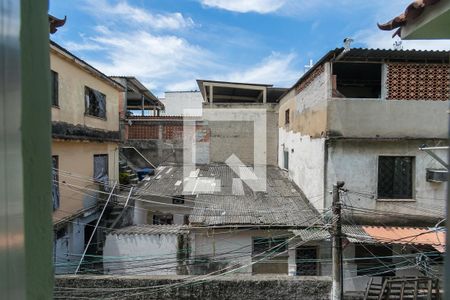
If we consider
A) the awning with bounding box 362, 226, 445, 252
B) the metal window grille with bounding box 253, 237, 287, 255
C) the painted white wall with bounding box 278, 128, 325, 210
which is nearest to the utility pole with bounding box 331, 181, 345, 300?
the awning with bounding box 362, 226, 445, 252

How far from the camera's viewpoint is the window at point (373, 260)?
8.58m

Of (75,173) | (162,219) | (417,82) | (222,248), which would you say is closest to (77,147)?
(75,173)

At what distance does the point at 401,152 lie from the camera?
8586 mm

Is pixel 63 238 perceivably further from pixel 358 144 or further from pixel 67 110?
pixel 358 144

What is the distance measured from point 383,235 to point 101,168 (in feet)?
34.2

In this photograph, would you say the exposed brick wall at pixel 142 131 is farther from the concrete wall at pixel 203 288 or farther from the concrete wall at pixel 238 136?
the concrete wall at pixel 203 288

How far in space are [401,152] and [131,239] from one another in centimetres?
793

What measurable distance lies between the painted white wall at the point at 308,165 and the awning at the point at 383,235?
1.14 meters

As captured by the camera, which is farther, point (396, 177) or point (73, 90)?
point (73, 90)

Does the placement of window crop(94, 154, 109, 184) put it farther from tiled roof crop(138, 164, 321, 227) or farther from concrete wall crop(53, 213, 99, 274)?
tiled roof crop(138, 164, 321, 227)

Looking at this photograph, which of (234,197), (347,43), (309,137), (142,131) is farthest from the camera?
(142,131)

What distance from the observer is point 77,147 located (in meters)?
10.7

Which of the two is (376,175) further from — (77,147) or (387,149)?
(77,147)

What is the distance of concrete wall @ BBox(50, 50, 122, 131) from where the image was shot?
9352 millimetres
